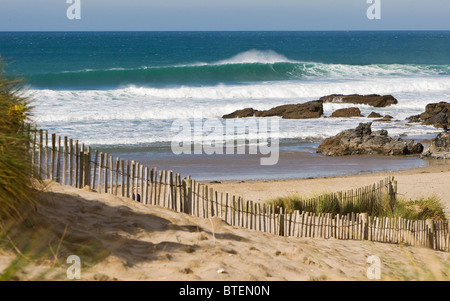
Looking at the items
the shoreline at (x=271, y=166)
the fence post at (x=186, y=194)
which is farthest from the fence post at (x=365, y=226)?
the shoreline at (x=271, y=166)

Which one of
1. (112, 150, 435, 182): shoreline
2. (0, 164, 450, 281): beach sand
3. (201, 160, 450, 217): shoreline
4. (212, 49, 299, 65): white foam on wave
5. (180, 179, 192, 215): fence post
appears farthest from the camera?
(212, 49, 299, 65): white foam on wave

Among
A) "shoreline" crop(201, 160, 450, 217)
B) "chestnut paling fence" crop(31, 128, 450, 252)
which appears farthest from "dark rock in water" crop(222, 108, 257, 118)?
"chestnut paling fence" crop(31, 128, 450, 252)

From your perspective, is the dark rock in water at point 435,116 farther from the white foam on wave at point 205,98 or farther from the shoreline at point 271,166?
the shoreline at point 271,166

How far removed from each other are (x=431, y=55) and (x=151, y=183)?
76551 millimetres

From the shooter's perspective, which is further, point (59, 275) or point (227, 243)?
point (227, 243)

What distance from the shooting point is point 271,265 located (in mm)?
6301

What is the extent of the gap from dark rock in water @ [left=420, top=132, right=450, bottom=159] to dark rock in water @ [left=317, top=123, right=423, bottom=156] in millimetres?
712

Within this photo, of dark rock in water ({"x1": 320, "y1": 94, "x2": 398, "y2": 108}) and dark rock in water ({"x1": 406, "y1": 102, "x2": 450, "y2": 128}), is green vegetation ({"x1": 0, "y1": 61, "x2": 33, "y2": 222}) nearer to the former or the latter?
dark rock in water ({"x1": 406, "y1": 102, "x2": 450, "y2": 128})

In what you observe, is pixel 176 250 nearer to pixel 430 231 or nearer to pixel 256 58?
pixel 430 231

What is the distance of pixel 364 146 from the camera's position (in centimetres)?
2039

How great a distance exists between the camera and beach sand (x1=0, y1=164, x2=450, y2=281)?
5.53 m
